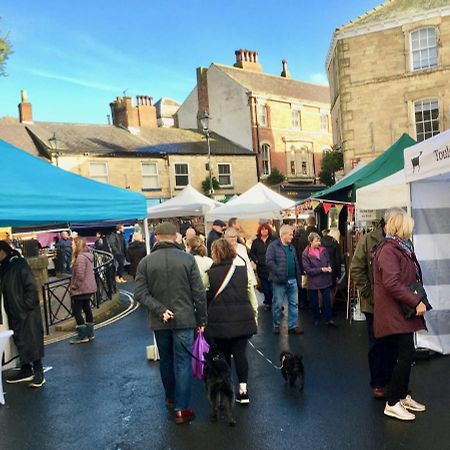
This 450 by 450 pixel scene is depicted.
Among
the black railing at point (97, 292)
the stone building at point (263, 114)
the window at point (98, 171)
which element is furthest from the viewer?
the stone building at point (263, 114)

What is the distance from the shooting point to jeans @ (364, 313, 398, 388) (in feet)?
14.5

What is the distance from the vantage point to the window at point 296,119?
34.9 meters

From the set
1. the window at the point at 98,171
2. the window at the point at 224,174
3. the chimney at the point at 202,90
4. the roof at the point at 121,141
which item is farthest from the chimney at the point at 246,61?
the window at the point at 98,171

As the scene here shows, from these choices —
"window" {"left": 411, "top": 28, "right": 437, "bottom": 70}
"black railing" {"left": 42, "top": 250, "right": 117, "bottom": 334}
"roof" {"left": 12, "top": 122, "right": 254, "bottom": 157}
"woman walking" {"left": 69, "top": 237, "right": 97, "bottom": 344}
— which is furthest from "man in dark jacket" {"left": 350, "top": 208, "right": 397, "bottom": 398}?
"roof" {"left": 12, "top": 122, "right": 254, "bottom": 157}

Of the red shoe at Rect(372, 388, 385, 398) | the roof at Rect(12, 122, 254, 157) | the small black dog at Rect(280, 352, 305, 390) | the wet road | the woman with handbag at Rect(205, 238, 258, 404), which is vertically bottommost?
the wet road

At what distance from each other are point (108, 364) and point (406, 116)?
Result: 18579mm

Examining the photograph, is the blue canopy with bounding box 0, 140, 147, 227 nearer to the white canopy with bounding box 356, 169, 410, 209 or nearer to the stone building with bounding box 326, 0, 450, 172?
the white canopy with bounding box 356, 169, 410, 209

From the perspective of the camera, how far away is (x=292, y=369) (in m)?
5.07

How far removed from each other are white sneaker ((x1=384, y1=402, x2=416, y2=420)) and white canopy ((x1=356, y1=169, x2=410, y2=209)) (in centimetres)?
331

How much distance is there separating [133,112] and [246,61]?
10295mm

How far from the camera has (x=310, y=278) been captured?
8086 millimetres

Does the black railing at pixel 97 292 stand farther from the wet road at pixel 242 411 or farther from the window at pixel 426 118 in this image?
the window at pixel 426 118

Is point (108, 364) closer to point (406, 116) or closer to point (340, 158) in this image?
point (406, 116)

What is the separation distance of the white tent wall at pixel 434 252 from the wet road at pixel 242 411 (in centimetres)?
29
